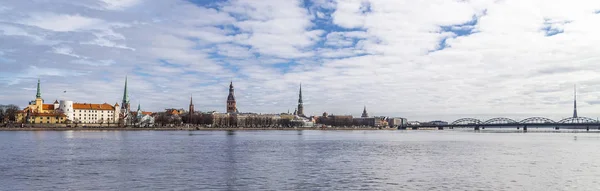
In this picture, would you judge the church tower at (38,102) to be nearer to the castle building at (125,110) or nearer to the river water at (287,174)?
the castle building at (125,110)

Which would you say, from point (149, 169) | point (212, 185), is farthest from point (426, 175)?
point (149, 169)

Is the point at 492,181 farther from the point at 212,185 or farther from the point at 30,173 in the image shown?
the point at 30,173

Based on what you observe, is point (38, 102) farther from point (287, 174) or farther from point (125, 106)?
point (287, 174)

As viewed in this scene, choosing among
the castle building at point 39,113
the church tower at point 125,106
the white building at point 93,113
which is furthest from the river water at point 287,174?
the church tower at point 125,106

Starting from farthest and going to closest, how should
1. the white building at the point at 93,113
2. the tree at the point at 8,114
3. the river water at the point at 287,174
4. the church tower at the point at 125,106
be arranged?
the church tower at the point at 125,106
the white building at the point at 93,113
the tree at the point at 8,114
the river water at the point at 287,174

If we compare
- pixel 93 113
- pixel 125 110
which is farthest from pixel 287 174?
pixel 125 110

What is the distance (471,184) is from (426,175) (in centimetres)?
304

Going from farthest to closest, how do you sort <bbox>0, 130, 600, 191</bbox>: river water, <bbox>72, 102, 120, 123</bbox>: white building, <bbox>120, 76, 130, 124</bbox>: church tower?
<bbox>120, 76, 130, 124</bbox>: church tower
<bbox>72, 102, 120, 123</bbox>: white building
<bbox>0, 130, 600, 191</bbox>: river water

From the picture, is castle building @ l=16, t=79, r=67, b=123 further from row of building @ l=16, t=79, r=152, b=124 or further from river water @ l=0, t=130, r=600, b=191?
river water @ l=0, t=130, r=600, b=191

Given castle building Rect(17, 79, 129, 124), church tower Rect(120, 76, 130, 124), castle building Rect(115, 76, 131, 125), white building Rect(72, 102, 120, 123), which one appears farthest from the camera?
church tower Rect(120, 76, 130, 124)

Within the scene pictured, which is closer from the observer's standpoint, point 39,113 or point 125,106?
point 39,113

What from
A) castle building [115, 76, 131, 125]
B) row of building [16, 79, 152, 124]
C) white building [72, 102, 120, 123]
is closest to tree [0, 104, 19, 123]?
row of building [16, 79, 152, 124]

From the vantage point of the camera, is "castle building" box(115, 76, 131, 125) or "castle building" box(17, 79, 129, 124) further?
"castle building" box(115, 76, 131, 125)

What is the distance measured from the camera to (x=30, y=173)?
23.0m
